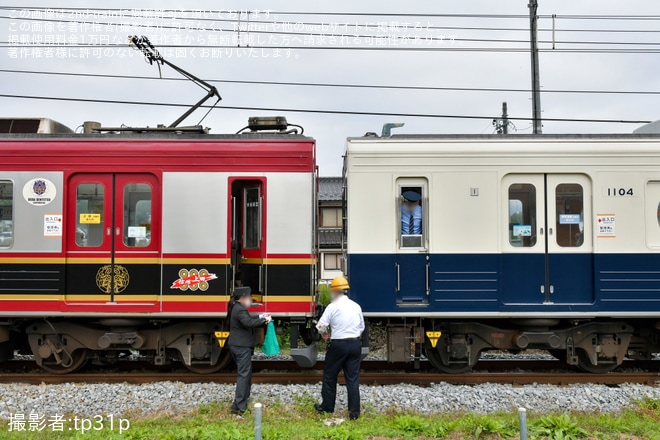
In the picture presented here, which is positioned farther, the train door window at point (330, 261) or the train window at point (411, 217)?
the train door window at point (330, 261)

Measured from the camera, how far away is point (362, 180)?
343 inches

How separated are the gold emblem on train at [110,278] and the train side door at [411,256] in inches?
161

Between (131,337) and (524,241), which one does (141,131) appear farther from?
(524,241)

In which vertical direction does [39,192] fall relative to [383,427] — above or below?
above

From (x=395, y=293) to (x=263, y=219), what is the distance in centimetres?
227

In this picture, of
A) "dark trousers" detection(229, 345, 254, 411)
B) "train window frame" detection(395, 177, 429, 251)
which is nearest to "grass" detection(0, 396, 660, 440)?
"dark trousers" detection(229, 345, 254, 411)

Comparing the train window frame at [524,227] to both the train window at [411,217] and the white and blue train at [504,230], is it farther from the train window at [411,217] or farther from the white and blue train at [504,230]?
the train window at [411,217]

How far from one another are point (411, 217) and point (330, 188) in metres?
20.8

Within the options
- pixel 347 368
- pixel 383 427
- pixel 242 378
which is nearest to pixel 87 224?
pixel 242 378

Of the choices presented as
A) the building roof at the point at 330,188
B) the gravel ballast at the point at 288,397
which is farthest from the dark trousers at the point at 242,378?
the building roof at the point at 330,188

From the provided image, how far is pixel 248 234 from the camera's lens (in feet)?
29.2

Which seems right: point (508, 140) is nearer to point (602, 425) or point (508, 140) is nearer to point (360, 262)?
point (360, 262)

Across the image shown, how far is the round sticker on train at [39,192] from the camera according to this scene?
8.61 meters

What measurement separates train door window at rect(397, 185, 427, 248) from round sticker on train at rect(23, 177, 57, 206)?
525cm
